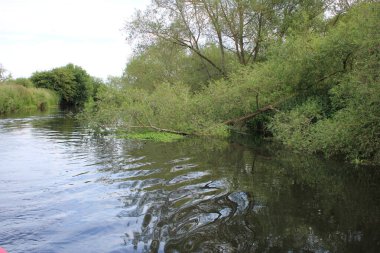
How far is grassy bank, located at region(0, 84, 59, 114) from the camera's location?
127ft

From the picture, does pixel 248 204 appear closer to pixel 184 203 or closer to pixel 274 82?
pixel 184 203

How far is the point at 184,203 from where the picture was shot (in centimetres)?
849

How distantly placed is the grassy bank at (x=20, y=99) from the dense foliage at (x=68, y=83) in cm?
1569

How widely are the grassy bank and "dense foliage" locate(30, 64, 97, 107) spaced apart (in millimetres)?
15692

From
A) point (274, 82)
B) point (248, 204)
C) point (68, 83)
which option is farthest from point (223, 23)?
point (68, 83)

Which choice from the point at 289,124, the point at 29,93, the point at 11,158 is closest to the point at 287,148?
the point at 289,124

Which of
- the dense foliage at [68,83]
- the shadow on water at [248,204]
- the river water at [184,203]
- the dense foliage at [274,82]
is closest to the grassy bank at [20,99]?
the dense foliage at [68,83]

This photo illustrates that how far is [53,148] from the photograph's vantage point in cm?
1664

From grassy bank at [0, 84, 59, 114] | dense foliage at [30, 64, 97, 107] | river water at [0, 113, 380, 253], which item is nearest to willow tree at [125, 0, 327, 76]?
river water at [0, 113, 380, 253]

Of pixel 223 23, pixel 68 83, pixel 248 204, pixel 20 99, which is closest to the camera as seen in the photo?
pixel 248 204

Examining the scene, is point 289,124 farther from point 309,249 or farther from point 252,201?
point 309,249

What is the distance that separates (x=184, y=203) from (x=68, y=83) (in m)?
71.4

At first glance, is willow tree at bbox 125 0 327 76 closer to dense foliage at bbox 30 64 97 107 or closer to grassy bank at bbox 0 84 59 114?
grassy bank at bbox 0 84 59 114

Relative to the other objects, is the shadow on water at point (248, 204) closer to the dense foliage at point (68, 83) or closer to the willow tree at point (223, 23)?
the willow tree at point (223, 23)
